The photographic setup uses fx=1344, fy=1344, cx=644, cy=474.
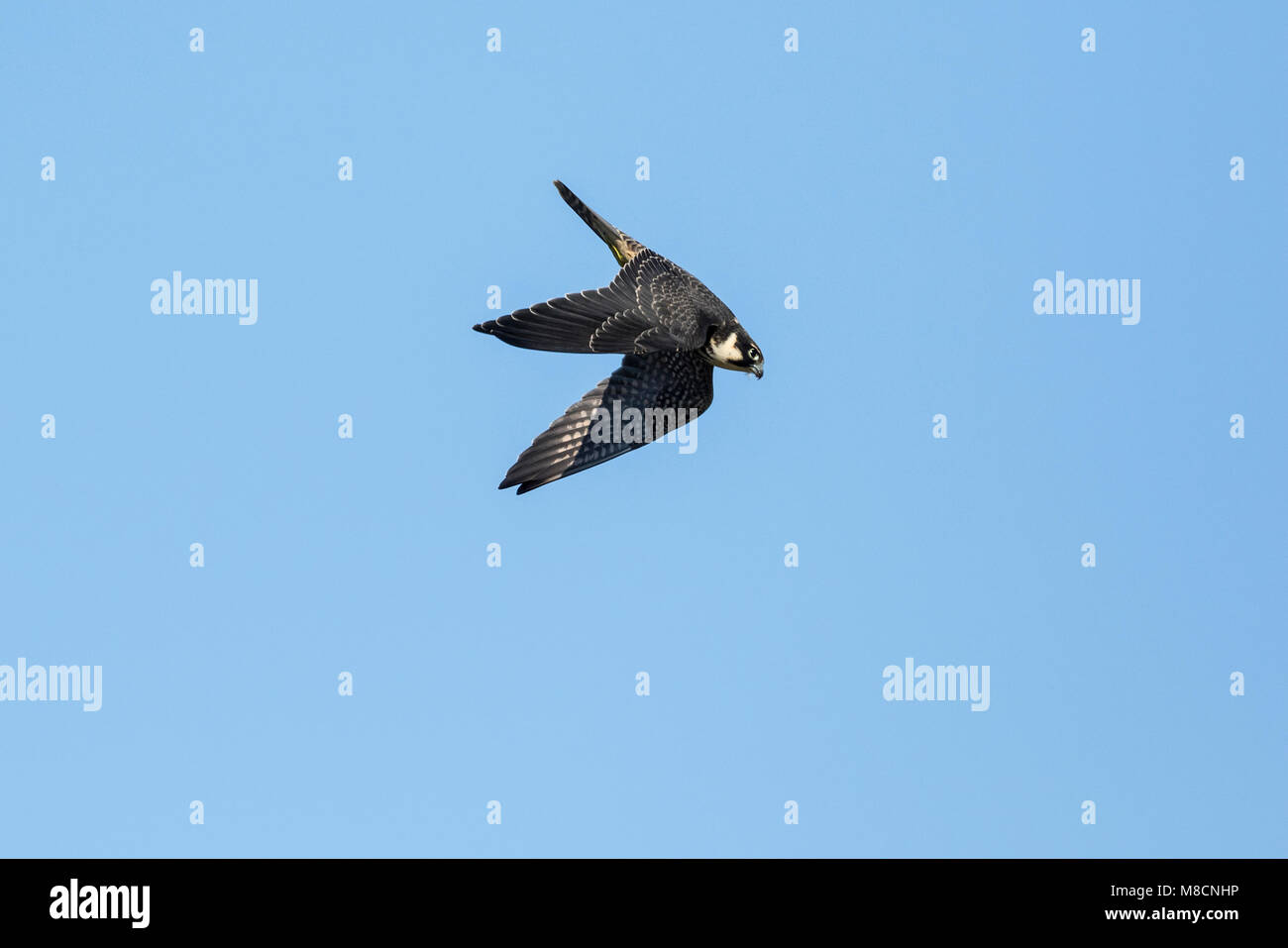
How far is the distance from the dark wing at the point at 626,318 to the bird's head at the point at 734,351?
14 cm

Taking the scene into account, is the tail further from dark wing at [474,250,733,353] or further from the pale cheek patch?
the pale cheek patch

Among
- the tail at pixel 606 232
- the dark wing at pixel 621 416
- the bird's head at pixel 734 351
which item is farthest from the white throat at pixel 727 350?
the tail at pixel 606 232

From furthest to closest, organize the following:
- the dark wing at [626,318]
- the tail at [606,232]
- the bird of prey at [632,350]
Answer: the tail at [606,232]
the dark wing at [626,318]
the bird of prey at [632,350]

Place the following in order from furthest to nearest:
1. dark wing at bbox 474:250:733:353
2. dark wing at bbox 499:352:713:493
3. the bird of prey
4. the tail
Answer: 1. the tail
2. dark wing at bbox 474:250:733:353
3. the bird of prey
4. dark wing at bbox 499:352:713:493

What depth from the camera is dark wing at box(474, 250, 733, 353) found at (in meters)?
16.1

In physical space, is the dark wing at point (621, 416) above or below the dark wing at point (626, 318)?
below

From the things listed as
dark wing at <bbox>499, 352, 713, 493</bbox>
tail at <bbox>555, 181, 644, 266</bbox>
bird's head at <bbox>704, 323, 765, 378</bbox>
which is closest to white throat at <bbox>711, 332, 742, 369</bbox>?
bird's head at <bbox>704, 323, 765, 378</bbox>

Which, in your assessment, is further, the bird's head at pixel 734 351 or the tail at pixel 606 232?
the tail at pixel 606 232

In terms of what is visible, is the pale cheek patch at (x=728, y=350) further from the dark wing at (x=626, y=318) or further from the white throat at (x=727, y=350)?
the dark wing at (x=626, y=318)

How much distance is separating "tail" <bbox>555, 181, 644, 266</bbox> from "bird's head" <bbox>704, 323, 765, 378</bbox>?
2.24 metres

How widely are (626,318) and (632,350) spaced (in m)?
0.40

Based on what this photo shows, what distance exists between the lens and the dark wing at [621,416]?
15.6m

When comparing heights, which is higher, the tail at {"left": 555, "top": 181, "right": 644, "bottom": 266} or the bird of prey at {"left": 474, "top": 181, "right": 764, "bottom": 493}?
the tail at {"left": 555, "top": 181, "right": 644, "bottom": 266}
